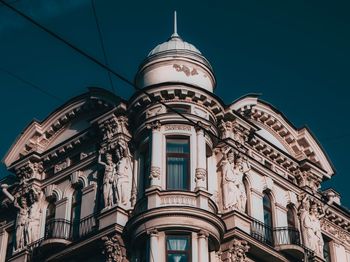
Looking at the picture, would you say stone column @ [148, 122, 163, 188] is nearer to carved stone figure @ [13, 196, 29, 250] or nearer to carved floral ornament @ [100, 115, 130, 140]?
carved floral ornament @ [100, 115, 130, 140]

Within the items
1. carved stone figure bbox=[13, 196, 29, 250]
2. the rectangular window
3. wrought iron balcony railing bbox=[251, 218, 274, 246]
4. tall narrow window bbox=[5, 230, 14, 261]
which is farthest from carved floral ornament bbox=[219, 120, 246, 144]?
tall narrow window bbox=[5, 230, 14, 261]

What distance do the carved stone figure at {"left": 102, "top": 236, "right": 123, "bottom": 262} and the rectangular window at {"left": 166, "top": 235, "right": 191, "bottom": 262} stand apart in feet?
6.92

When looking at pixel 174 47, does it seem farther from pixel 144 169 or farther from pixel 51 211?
pixel 51 211

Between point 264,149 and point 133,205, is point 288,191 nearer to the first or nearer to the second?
point 264,149

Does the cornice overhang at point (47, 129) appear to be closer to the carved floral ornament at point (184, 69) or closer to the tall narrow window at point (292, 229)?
the carved floral ornament at point (184, 69)

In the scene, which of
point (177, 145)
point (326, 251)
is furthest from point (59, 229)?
point (326, 251)

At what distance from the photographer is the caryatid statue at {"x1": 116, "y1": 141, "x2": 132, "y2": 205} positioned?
110 ft

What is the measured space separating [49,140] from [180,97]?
7672 mm

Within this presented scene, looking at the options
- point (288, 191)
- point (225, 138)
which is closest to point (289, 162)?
point (288, 191)

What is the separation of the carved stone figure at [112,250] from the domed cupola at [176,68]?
7.02 m

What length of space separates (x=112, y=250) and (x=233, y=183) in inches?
220

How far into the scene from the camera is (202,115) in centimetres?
3469

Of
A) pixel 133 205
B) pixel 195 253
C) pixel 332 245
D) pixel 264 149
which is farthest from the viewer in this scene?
pixel 332 245

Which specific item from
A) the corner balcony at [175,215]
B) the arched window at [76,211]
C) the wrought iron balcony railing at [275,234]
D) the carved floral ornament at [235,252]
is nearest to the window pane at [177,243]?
the corner balcony at [175,215]
